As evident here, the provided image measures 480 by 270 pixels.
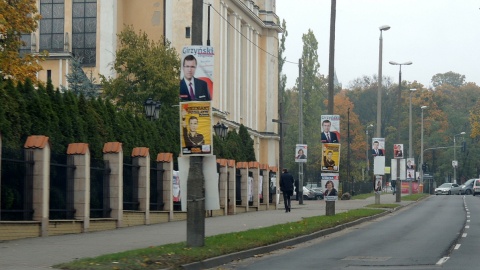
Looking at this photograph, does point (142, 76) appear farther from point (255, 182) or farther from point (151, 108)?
point (151, 108)

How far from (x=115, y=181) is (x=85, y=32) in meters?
36.6

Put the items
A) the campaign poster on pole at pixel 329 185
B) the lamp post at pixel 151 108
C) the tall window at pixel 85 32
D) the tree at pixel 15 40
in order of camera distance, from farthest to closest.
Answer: the tall window at pixel 85 32 < the lamp post at pixel 151 108 < the tree at pixel 15 40 < the campaign poster on pole at pixel 329 185

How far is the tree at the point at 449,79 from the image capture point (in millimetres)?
165000

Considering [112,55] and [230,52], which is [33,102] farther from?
[230,52]

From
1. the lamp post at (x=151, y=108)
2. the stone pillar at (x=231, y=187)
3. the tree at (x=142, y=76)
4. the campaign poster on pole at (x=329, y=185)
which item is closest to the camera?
the campaign poster on pole at (x=329, y=185)

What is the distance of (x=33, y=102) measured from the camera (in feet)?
85.2

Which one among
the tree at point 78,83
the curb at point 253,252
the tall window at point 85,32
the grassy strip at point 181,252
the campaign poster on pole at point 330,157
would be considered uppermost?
the tall window at point 85,32

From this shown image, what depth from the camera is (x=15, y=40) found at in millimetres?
38250

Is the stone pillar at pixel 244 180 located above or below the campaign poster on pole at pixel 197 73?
below

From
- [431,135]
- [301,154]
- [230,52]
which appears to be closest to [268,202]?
[301,154]

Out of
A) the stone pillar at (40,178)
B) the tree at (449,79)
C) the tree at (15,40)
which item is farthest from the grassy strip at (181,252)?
the tree at (449,79)

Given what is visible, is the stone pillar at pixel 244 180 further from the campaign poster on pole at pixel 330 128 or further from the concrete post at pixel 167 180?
the concrete post at pixel 167 180

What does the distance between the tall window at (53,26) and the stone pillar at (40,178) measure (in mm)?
41153

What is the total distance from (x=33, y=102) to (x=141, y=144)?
935 cm
